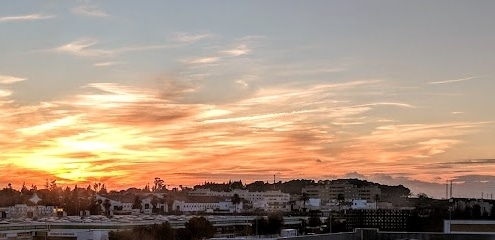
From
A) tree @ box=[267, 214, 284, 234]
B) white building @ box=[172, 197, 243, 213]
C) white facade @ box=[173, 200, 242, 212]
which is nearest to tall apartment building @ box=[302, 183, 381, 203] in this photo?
white building @ box=[172, 197, 243, 213]

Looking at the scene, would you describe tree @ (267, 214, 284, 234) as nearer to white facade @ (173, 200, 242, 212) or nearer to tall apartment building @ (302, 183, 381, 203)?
white facade @ (173, 200, 242, 212)

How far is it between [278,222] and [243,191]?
101923 millimetres

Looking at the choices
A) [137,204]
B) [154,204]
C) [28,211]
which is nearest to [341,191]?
[154,204]

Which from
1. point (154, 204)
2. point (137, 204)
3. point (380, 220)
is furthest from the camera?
point (154, 204)

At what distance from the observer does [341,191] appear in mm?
188625

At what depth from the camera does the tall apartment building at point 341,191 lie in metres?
180

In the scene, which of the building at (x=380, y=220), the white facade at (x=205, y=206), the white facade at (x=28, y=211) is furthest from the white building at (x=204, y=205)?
the building at (x=380, y=220)

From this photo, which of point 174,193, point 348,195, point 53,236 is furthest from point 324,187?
point 53,236

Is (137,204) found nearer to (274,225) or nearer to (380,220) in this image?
(274,225)

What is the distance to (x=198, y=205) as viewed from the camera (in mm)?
141500

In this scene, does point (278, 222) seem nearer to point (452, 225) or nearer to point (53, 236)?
point (53, 236)

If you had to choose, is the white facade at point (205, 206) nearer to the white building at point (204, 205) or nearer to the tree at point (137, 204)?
Result: the white building at point (204, 205)

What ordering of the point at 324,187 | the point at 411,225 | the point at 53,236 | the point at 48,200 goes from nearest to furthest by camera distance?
the point at 53,236 → the point at 411,225 → the point at 48,200 → the point at 324,187

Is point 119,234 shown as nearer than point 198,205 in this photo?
Yes
